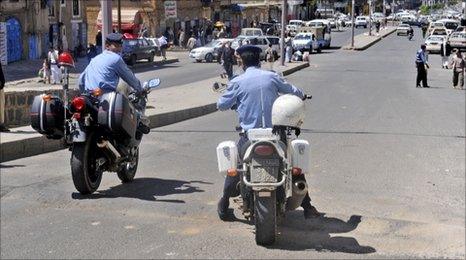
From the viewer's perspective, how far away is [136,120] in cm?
812

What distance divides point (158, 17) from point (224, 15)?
23.2 meters

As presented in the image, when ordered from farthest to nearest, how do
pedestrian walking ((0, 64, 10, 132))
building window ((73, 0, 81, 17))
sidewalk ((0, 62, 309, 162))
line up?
building window ((73, 0, 81, 17))
pedestrian walking ((0, 64, 10, 132))
sidewalk ((0, 62, 309, 162))

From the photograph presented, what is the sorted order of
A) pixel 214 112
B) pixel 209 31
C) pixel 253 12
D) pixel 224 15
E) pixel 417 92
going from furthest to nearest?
pixel 253 12 → pixel 224 15 → pixel 209 31 → pixel 417 92 → pixel 214 112

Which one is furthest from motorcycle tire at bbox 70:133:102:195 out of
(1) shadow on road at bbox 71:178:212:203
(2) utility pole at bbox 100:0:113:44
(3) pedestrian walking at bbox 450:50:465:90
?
(3) pedestrian walking at bbox 450:50:465:90

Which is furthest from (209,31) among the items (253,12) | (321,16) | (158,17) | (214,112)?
(321,16)

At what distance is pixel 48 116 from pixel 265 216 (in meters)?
2.78

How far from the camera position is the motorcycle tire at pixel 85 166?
296 inches

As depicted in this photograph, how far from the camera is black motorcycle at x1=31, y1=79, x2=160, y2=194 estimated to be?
24.5 ft

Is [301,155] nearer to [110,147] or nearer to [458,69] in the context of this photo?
[110,147]

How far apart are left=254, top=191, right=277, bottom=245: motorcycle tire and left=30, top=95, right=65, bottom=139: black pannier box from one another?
8.65 feet

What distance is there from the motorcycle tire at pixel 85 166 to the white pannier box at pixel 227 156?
195 cm

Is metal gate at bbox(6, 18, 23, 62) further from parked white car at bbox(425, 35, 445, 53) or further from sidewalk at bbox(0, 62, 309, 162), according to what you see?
parked white car at bbox(425, 35, 445, 53)

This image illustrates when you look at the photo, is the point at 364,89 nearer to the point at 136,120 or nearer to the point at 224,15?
the point at 136,120


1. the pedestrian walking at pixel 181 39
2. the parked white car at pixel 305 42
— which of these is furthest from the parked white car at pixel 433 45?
the pedestrian walking at pixel 181 39
